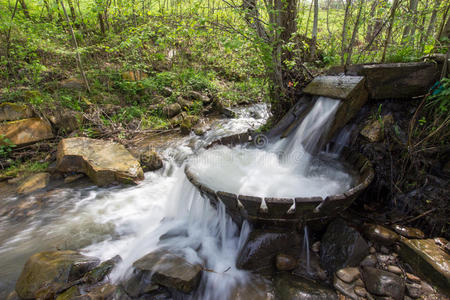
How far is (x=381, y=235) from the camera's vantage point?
275 centimetres

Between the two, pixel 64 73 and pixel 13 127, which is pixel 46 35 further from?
pixel 13 127

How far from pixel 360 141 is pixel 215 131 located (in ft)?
15.6

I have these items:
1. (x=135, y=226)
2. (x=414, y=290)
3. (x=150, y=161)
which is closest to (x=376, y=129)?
(x=414, y=290)

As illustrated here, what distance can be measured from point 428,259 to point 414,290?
1.25 feet

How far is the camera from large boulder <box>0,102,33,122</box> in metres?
5.61

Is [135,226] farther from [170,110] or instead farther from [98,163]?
[170,110]

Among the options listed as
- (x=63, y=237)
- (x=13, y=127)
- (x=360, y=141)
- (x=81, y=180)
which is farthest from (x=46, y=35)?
(x=360, y=141)

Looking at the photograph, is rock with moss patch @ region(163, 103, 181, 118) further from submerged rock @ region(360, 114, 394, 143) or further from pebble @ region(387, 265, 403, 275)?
pebble @ region(387, 265, 403, 275)

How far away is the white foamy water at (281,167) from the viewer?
3533 millimetres

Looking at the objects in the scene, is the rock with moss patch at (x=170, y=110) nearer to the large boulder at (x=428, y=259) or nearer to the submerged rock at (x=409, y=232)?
the submerged rock at (x=409, y=232)

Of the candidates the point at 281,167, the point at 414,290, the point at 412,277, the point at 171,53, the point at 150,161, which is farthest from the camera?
the point at 171,53

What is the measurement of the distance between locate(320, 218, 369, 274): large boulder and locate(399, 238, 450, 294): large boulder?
44 centimetres

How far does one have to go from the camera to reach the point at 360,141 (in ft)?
12.0

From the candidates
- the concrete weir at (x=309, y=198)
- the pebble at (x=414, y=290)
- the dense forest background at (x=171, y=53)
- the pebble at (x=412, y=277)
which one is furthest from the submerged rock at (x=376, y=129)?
the pebble at (x=414, y=290)
